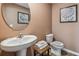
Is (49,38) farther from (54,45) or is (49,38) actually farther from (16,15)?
(16,15)

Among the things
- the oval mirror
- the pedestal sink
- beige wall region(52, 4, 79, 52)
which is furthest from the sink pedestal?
beige wall region(52, 4, 79, 52)

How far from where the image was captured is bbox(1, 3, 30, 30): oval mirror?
62.9 inches

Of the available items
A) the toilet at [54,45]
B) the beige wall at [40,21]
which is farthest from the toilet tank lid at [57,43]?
the beige wall at [40,21]

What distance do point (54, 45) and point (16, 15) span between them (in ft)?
2.09

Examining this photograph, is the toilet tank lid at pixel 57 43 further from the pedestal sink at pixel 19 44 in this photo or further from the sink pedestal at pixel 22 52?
the sink pedestal at pixel 22 52

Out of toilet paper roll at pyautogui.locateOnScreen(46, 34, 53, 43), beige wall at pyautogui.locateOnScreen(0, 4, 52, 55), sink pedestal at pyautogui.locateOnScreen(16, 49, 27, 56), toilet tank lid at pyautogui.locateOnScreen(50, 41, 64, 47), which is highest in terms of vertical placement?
beige wall at pyautogui.locateOnScreen(0, 4, 52, 55)

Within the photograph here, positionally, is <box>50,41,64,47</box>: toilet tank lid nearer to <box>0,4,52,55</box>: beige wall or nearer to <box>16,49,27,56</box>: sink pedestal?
<box>0,4,52,55</box>: beige wall

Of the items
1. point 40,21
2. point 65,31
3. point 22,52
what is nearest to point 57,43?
point 65,31

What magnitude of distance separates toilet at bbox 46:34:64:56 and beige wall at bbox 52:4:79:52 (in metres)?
0.06

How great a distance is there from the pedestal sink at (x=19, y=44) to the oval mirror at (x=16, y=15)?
0.49 feet

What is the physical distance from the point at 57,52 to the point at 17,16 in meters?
0.70

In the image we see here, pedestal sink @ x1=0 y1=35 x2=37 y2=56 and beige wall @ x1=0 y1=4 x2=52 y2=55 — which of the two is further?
beige wall @ x1=0 y1=4 x2=52 y2=55

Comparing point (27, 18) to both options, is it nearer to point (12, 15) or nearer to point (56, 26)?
point (12, 15)

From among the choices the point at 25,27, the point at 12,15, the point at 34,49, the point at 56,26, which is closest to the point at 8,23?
the point at 12,15
